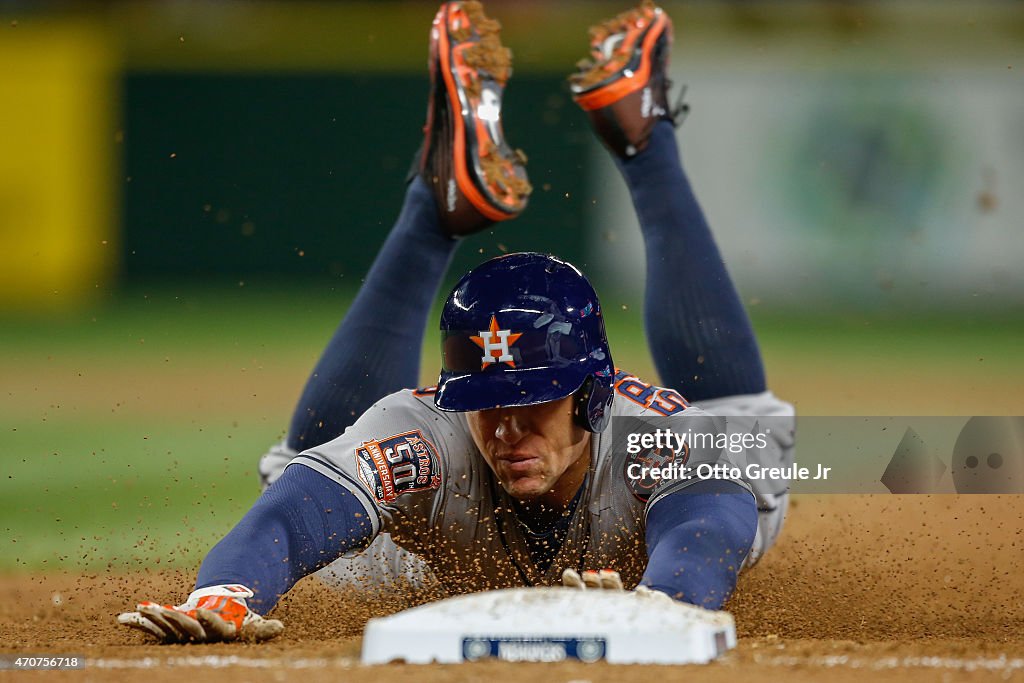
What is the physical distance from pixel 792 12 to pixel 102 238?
7911 mm

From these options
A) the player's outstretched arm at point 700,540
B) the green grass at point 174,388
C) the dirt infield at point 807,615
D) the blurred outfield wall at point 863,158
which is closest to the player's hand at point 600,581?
the player's outstretched arm at point 700,540

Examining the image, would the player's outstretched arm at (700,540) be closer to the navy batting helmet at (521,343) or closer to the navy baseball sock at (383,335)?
the navy batting helmet at (521,343)

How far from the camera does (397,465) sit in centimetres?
327

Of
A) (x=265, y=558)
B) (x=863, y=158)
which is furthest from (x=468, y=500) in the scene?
(x=863, y=158)

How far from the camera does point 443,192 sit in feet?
14.2

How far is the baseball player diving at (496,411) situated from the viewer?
306cm

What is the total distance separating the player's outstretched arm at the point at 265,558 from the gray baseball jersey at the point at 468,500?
84mm

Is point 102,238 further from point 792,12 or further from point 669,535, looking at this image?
point 669,535

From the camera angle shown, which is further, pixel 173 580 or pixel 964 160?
pixel 964 160

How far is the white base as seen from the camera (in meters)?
2.53

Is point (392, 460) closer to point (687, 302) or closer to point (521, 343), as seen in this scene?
point (521, 343)

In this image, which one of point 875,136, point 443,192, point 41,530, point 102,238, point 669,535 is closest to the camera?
point 669,535

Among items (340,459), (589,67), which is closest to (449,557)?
(340,459)

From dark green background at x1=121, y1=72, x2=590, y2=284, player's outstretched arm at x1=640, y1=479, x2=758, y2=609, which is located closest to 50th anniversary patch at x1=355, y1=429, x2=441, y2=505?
player's outstretched arm at x1=640, y1=479, x2=758, y2=609
